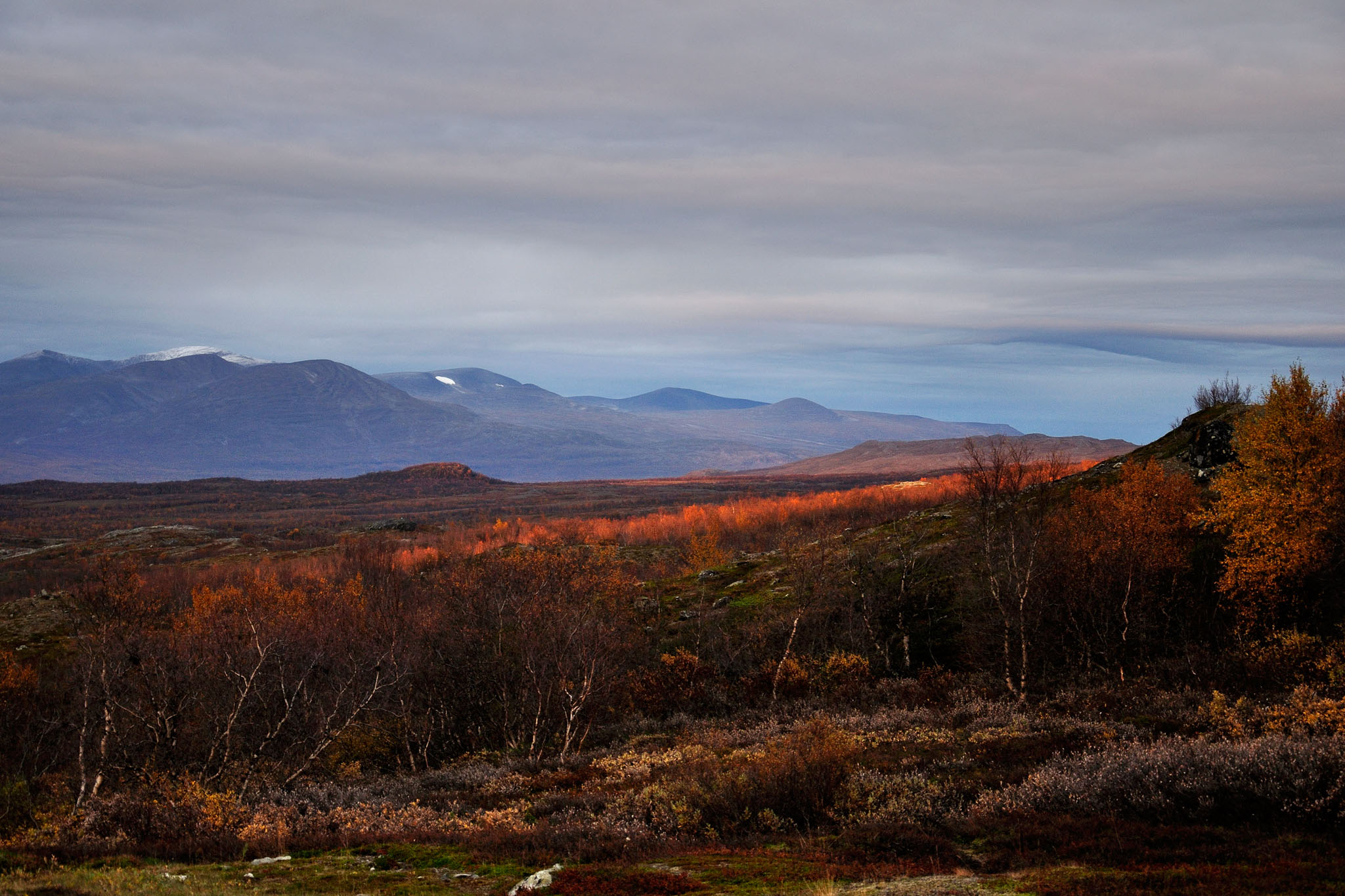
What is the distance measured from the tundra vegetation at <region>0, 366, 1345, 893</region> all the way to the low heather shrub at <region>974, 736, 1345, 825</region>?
0.28 ft

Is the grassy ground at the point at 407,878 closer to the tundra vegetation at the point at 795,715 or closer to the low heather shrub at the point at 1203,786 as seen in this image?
the tundra vegetation at the point at 795,715

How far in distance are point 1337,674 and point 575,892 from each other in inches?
1050

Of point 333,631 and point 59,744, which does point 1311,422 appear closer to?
point 333,631

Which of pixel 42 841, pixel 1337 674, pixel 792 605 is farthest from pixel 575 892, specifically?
pixel 792 605

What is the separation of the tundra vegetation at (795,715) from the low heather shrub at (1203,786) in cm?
8

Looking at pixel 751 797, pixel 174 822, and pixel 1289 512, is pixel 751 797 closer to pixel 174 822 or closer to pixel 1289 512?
pixel 174 822

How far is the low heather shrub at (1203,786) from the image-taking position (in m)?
13.3

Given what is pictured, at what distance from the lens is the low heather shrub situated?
43.6ft

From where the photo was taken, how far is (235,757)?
4069cm

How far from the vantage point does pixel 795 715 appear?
35531mm

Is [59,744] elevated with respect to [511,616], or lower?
lower

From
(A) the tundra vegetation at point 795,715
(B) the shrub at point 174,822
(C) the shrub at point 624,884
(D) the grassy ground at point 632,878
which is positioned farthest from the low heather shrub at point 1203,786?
(B) the shrub at point 174,822

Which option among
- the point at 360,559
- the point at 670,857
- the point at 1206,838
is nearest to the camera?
the point at 1206,838

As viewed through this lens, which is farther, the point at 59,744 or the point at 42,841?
the point at 59,744
